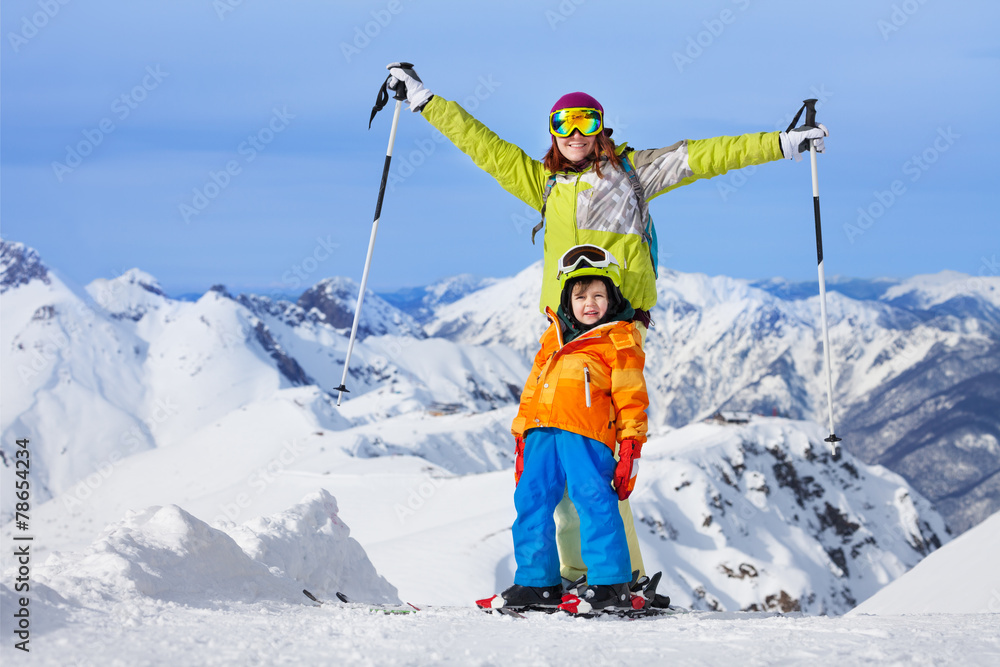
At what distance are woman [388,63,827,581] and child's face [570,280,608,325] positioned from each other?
0.59 feet

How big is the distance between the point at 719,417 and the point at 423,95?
49707 mm

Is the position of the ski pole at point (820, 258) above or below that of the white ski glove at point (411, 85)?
below

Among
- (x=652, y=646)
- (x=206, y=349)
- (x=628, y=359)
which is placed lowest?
(x=652, y=646)

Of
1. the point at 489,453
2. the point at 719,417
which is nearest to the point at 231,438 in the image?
the point at 489,453

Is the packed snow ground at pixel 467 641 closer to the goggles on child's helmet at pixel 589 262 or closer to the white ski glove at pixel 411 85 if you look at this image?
the goggles on child's helmet at pixel 589 262

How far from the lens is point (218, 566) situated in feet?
17.9

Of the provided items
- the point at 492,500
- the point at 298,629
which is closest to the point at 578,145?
the point at 298,629

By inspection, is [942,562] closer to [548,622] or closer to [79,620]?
[548,622]

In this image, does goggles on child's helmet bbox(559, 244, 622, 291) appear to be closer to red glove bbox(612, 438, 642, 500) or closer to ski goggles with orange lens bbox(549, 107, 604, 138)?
ski goggles with orange lens bbox(549, 107, 604, 138)

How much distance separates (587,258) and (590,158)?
2.57ft

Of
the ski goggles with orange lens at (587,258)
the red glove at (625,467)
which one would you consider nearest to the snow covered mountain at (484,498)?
the red glove at (625,467)

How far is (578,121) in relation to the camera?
5.64m

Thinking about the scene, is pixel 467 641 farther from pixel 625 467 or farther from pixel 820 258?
pixel 820 258

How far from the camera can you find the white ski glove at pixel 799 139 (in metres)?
5.46
